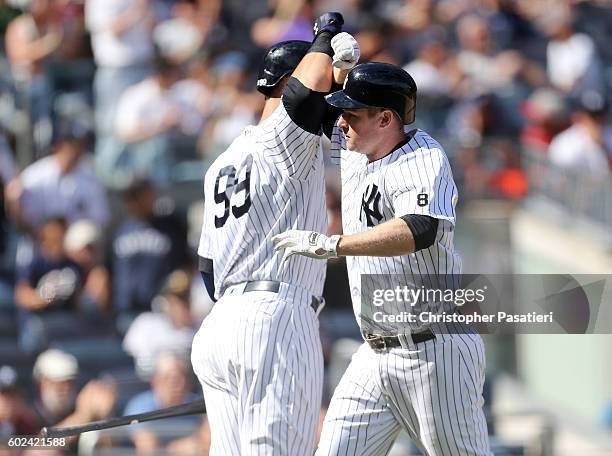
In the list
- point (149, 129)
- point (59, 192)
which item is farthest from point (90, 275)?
point (149, 129)

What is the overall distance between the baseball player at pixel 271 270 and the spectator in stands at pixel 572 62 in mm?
7724

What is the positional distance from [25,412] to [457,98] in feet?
17.8

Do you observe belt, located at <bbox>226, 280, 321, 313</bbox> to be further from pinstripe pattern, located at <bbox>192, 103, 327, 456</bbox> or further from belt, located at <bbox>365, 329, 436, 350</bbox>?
belt, located at <bbox>365, 329, 436, 350</bbox>

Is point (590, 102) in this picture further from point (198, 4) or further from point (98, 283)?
point (98, 283)

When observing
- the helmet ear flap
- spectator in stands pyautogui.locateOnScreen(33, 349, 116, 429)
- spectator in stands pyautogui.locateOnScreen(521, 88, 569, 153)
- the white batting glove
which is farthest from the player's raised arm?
spectator in stands pyautogui.locateOnScreen(521, 88, 569, 153)

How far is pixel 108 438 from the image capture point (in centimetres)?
729

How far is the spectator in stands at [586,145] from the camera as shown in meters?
10.9

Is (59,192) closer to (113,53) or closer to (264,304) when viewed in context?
(113,53)

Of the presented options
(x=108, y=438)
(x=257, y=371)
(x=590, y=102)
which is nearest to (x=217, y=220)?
(x=257, y=371)

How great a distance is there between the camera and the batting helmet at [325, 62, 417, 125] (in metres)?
4.75

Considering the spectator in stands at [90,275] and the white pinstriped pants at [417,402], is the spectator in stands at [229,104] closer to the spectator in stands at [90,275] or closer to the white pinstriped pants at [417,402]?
the spectator in stands at [90,275]

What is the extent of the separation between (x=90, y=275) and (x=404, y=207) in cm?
513

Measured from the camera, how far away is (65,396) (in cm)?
792

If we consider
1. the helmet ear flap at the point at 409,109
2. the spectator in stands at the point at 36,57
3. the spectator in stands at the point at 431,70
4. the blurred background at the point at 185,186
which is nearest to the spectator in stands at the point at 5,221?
the blurred background at the point at 185,186
